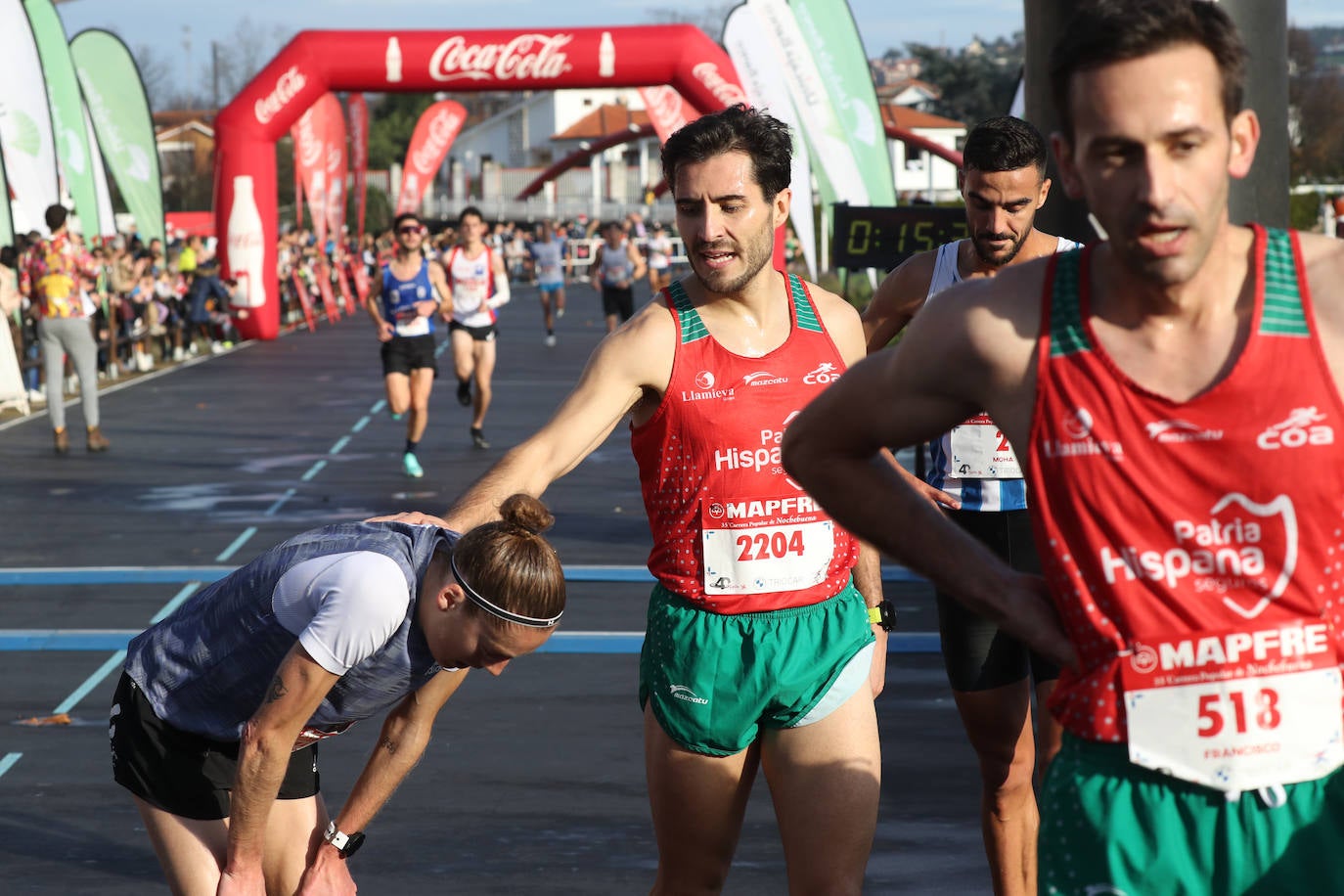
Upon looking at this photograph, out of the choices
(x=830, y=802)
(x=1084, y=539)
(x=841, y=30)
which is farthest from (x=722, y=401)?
(x=841, y=30)

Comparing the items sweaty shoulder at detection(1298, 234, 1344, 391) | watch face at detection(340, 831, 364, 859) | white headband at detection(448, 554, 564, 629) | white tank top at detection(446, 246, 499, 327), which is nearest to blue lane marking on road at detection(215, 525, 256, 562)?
white tank top at detection(446, 246, 499, 327)

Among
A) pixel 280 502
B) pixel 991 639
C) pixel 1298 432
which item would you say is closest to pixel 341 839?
pixel 991 639

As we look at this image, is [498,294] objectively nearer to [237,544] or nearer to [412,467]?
[412,467]

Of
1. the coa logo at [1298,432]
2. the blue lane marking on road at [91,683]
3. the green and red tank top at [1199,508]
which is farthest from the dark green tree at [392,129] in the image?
the coa logo at [1298,432]

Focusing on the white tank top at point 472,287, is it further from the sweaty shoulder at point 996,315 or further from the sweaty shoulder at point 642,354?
the sweaty shoulder at point 996,315

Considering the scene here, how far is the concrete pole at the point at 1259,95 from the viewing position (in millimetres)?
6348

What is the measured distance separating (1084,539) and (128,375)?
890 inches

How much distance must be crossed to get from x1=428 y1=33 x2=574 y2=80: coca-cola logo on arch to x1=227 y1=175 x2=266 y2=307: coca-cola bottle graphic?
3463 millimetres

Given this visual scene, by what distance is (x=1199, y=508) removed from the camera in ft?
7.13

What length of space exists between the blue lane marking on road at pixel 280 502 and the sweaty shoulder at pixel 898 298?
8080 millimetres

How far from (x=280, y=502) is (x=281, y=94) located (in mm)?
→ 15674

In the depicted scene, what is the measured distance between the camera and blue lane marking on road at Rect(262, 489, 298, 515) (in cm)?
1245

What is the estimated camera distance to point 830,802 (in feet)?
12.5

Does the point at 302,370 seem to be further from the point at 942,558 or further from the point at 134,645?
the point at 942,558
